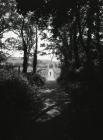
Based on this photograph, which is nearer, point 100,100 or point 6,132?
point 6,132

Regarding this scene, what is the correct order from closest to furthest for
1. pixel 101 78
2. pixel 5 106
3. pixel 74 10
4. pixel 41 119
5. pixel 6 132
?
pixel 6 132 < pixel 5 106 < pixel 41 119 < pixel 101 78 < pixel 74 10

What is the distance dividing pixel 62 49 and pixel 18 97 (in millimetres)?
36239

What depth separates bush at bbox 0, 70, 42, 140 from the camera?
8.92 m

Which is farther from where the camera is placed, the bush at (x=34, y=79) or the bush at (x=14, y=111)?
the bush at (x=34, y=79)

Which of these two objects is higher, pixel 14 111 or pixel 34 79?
pixel 34 79

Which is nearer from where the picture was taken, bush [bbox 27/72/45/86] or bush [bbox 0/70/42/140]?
bush [bbox 0/70/42/140]

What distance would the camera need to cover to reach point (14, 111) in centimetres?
1088

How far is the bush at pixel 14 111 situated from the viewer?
8922 mm

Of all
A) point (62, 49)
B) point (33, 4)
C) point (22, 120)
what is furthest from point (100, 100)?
point (62, 49)

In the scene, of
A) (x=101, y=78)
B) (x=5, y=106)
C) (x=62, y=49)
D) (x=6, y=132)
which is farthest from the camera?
(x=62, y=49)

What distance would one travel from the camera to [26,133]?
29.5 feet

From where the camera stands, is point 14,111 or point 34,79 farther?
point 34,79

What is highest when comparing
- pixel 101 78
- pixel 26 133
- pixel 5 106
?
pixel 101 78

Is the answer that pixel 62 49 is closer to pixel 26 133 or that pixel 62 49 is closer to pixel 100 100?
pixel 100 100
